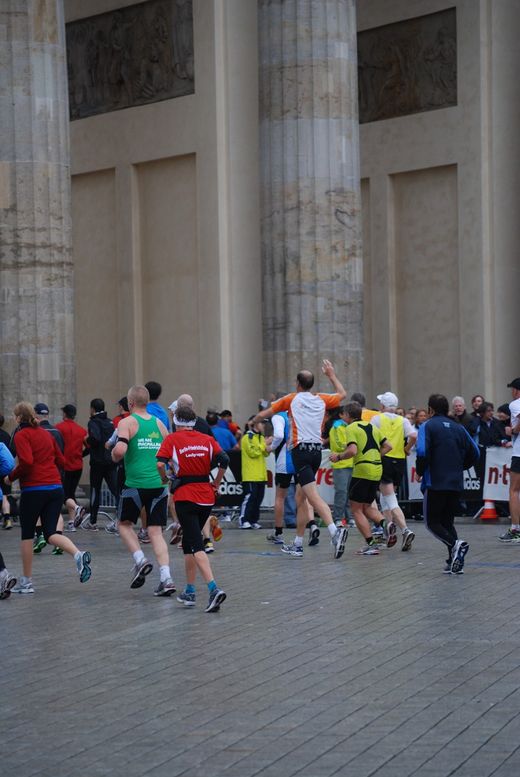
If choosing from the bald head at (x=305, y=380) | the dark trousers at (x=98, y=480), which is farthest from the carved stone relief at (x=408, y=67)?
the bald head at (x=305, y=380)

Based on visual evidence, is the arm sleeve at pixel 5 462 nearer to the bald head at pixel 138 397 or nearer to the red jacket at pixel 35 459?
the red jacket at pixel 35 459

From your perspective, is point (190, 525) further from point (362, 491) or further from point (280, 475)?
point (280, 475)

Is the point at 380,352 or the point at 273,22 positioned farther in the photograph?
the point at 380,352

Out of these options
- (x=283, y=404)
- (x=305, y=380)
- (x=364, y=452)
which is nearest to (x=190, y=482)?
(x=305, y=380)

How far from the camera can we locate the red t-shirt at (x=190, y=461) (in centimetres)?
1298

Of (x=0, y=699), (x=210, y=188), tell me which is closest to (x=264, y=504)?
(x=210, y=188)

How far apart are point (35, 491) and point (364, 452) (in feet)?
14.5

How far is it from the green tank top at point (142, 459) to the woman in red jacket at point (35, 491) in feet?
2.32

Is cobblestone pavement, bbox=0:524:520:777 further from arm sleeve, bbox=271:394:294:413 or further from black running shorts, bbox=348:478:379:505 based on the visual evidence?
arm sleeve, bbox=271:394:294:413

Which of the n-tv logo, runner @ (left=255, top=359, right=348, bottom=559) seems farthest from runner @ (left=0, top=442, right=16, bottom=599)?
the n-tv logo

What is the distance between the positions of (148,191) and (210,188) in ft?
7.62

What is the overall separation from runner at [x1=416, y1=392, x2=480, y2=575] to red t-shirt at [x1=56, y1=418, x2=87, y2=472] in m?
7.39

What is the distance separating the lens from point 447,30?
104 ft

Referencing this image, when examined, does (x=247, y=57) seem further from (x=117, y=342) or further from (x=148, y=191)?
(x=117, y=342)
